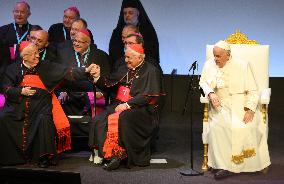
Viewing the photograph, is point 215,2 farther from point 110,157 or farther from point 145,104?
point 110,157

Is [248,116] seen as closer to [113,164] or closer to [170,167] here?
[170,167]

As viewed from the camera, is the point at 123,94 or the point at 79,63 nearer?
the point at 123,94

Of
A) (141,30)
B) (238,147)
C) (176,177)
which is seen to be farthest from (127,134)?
(141,30)

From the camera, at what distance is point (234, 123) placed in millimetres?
5520

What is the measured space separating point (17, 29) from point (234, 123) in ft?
10.3

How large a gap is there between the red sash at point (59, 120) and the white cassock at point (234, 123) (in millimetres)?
1469

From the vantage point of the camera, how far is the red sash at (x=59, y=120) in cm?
598

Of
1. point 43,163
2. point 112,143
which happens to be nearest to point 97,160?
point 112,143

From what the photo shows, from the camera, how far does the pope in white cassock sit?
215 inches

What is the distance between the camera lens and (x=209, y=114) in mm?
5766

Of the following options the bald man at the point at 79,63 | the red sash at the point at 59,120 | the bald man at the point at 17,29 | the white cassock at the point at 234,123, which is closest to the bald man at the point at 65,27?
the bald man at the point at 17,29

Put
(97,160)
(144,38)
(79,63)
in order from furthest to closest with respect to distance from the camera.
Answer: (144,38) < (79,63) < (97,160)

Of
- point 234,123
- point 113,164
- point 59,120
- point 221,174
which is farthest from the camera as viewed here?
point 59,120

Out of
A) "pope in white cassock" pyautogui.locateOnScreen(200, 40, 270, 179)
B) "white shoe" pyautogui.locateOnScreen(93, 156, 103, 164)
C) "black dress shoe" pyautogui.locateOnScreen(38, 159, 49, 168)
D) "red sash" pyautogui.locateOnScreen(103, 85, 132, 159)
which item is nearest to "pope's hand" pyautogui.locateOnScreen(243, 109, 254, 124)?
"pope in white cassock" pyautogui.locateOnScreen(200, 40, 270, 179)
